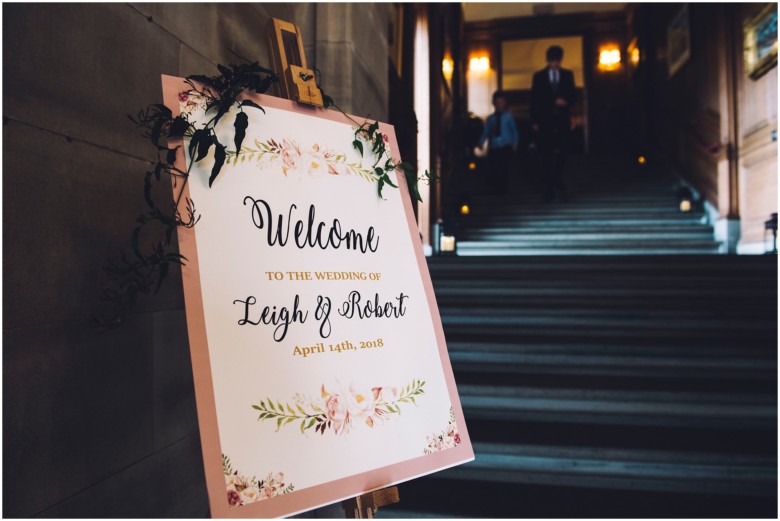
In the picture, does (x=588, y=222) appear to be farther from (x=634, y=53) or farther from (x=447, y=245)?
(x=634, y=53)

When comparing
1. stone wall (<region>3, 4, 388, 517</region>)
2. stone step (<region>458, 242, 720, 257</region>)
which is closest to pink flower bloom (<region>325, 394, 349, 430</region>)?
stone wall (<region>3, 4, 388, 517</region>)

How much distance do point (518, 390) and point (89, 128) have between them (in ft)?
7.04

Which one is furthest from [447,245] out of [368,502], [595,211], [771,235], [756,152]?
[368,502]

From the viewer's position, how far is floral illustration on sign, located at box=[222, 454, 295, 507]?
85cm

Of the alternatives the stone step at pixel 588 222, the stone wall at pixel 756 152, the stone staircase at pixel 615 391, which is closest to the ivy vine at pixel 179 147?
the stone staircase at pixel 615 391

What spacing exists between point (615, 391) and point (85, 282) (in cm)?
227

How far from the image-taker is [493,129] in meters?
6.15

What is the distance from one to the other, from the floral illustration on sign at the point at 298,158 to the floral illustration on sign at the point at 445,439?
1.94 feet

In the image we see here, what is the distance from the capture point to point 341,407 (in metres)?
0.99

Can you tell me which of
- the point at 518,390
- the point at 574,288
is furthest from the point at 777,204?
the point at 518,390

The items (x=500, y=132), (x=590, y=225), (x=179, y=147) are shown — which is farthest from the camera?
(x=500, y=132)

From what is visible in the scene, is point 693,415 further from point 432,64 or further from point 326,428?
point 432,64

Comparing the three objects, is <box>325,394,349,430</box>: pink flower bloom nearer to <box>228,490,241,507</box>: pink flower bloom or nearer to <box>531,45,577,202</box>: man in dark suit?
<box>228,490,241,507</box>: pink flower bloom

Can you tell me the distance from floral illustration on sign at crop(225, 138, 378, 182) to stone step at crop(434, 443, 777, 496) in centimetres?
153
